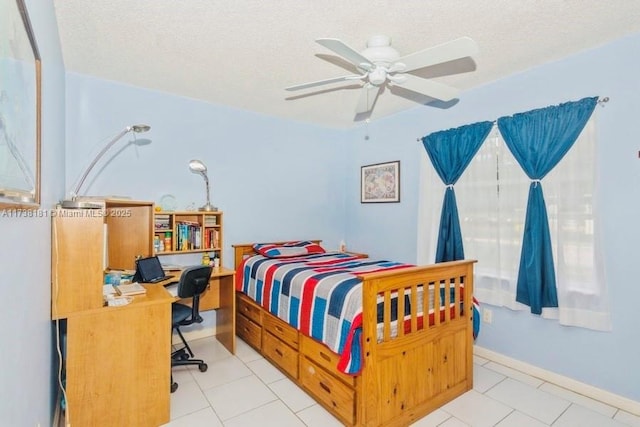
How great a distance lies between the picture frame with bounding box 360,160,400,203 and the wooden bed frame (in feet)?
5.15

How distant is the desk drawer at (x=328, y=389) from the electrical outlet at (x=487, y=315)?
1672 mm

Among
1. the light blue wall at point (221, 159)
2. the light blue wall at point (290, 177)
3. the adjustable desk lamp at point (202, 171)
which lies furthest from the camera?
the adjustable desk lamp at point (202, 171)

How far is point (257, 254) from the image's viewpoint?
11.6ft

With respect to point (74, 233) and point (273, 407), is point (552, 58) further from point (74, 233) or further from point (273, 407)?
point (74, 233)

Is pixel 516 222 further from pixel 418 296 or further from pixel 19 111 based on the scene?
pixel 19 111

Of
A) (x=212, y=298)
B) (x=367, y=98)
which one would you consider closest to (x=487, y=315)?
(x=367, y=98)

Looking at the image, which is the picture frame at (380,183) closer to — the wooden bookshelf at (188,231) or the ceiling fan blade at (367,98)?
the ceiling fan blade at (367,98)

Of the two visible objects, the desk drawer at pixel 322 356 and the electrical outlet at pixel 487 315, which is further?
the electrical outlet at pixel 487 315

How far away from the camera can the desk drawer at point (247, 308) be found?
3021mm

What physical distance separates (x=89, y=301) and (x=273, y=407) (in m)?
1.33

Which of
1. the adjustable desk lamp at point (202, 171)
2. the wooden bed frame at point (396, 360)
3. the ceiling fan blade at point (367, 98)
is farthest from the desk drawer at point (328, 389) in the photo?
the ceiling fan blade at point (367, 98)

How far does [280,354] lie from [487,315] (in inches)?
74.3

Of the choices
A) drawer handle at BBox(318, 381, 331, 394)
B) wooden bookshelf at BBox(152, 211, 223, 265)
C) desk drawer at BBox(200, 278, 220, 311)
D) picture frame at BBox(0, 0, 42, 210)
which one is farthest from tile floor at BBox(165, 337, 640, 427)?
picture frame at BBox(0, 0, 42, 210)

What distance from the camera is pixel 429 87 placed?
89.5 inches
